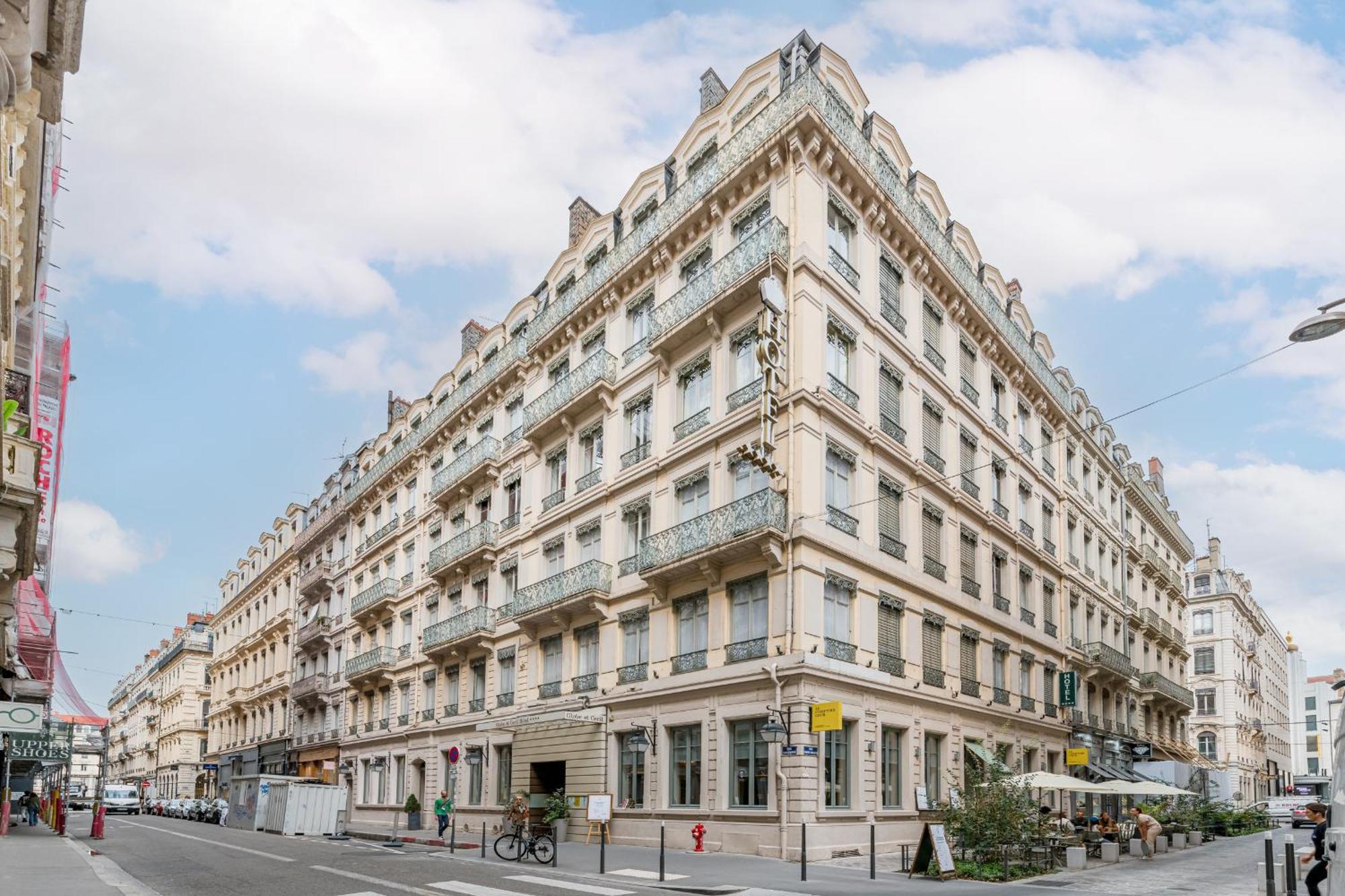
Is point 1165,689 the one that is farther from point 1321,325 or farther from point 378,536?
point 1321,325

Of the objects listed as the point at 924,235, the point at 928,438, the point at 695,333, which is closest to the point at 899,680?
the point at 928,438

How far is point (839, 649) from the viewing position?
2405cm

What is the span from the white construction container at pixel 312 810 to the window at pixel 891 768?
61.4ft

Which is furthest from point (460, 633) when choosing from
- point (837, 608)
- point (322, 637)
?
point (322, 637)

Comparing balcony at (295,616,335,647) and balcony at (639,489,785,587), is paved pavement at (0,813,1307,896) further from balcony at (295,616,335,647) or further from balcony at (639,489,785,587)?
balcony at (295,616,335,647)

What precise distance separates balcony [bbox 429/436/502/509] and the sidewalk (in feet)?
52.9

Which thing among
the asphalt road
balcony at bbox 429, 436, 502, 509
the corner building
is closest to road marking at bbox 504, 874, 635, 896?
the asphalt road

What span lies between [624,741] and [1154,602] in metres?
35.9

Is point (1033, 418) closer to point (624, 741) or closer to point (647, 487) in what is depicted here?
point (647, 487)

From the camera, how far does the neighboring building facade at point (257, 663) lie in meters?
59.6

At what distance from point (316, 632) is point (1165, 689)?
39853mm

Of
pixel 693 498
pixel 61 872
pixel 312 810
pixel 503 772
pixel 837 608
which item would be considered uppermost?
pixel 693 498

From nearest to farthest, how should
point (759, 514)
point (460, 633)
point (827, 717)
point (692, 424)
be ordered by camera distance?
point (827, 717) → point (759, 514) → point (692, 424) → point (460, 633)

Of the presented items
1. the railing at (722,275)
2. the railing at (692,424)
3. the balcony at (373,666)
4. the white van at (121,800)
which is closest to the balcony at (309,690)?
the balcony at (373,666)
